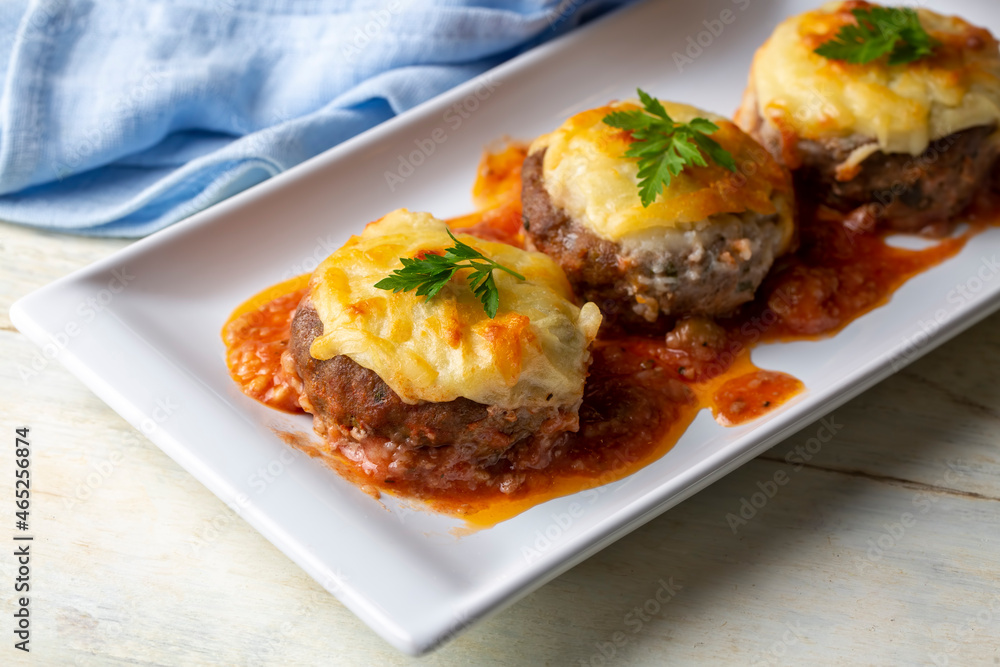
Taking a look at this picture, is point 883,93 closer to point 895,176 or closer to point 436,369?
point 895,176

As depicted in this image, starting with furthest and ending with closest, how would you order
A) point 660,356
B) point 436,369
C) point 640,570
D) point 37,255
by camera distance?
1. point 37,255
2. point 660,356
3. point 640,570
4. point 436,369

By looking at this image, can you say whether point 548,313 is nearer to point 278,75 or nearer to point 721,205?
point 721,205

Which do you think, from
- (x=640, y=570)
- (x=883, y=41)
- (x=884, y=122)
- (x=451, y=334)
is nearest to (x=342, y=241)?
(x=451, y=334)

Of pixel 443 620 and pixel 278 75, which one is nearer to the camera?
pixel 443 620

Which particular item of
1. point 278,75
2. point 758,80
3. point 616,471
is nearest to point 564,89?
point 758,80

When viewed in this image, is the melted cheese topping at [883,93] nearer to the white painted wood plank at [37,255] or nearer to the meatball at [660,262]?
the meatball at [660,262]

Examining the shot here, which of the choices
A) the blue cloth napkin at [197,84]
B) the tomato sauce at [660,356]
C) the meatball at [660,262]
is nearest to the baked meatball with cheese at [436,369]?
the tomato sauce at [660,356]
